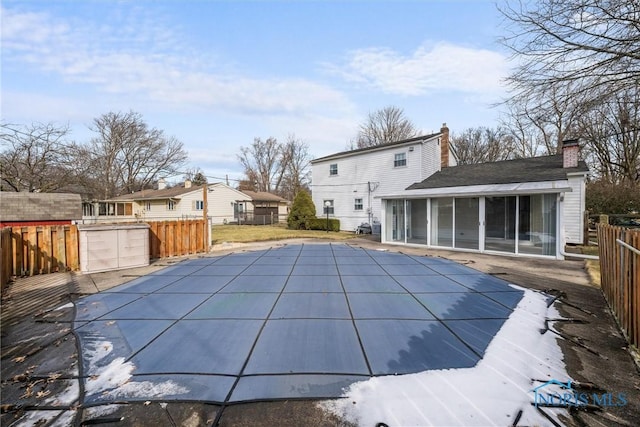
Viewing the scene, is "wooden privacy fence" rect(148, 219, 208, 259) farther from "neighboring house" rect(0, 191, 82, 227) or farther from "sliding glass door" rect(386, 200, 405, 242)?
"sliding glass door" rect(386, 200, 405, 242)

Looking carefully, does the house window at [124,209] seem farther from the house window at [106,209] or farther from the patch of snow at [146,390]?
the patch of snow at [146,390]

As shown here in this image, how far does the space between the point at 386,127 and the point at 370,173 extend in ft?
51.1

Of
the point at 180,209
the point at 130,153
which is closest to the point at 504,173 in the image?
the point at 180,209

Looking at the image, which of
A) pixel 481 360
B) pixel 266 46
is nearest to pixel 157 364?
pixel 481 360

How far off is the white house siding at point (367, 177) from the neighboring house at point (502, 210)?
2.62 meters

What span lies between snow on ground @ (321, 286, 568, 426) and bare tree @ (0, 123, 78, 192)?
2265 cm

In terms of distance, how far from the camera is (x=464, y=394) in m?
2.52

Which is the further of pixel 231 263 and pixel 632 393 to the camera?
pixel 231 263

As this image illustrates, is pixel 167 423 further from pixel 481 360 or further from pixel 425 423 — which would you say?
pixel 481 360

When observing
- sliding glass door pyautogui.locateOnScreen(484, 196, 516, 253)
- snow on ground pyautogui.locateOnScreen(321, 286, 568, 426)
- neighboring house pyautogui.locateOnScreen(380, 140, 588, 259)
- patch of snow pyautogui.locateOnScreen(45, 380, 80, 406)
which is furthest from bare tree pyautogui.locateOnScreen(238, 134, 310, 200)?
patch of snow pyautogui.locateOnScreen(45, 380, 80, 406)

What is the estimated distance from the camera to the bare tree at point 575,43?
5895 millimetres

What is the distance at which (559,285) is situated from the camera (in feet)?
20.8

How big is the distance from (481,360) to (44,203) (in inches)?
742

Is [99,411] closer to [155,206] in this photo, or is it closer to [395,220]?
[395,220]
